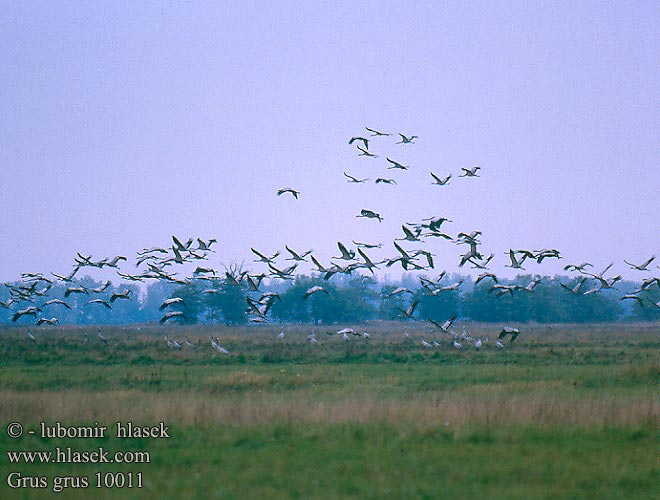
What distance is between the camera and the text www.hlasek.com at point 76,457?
1509 cm

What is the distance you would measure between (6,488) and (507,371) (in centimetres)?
2322

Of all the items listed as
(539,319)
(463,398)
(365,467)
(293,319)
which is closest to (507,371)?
(463,398)

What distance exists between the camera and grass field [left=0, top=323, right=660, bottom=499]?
13438 mm

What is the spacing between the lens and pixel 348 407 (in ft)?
65.3

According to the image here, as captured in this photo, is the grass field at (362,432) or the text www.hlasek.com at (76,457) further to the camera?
the text www.hlasek.com at (76,457)

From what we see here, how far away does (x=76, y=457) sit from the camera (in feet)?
50.4

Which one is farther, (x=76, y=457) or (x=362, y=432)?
(x=362, y=432)

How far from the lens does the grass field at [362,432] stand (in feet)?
44.1

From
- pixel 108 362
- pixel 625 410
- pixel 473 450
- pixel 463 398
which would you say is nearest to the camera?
pixel 473 450

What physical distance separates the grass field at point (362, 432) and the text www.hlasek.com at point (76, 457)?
28cm

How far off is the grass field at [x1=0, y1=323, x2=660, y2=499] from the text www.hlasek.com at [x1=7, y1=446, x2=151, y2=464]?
0.91 feet

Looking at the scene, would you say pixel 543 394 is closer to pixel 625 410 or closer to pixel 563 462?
pixel 625 410

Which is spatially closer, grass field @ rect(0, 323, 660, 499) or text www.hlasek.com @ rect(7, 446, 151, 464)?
grass field @ rect(0, 323, 660, 499)

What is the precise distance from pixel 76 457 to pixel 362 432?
6101mm
